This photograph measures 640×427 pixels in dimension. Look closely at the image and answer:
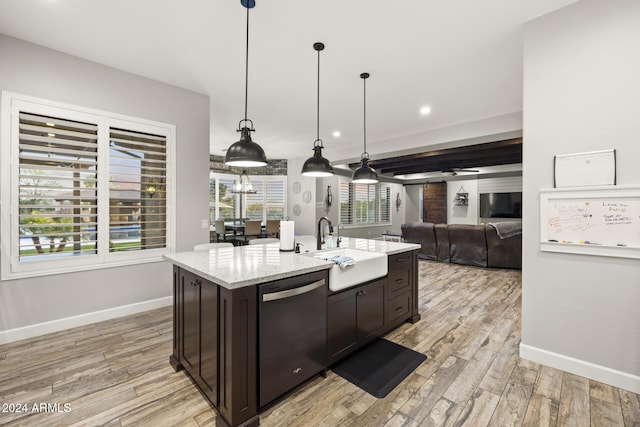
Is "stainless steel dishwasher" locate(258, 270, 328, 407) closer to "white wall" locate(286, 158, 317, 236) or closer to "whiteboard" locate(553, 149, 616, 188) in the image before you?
"whiteboard" locate(553, 149, 616, 188)

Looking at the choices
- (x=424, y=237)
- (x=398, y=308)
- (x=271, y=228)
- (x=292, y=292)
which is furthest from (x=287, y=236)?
(x=424, y=237)

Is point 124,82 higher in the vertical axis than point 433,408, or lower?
higher

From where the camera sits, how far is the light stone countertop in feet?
5.32

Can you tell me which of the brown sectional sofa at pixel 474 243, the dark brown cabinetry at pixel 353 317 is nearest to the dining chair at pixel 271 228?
the brown sectional sofa at pixel 474 243

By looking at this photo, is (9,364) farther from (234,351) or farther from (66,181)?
(234,351)

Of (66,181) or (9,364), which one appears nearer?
(9,364)

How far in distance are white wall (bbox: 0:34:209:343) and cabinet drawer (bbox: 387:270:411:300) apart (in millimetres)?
2650

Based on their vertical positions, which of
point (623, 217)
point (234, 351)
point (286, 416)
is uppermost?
point (623, 217)

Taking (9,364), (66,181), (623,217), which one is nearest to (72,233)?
(66,181)

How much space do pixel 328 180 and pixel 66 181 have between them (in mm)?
6356

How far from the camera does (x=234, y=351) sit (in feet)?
5.09

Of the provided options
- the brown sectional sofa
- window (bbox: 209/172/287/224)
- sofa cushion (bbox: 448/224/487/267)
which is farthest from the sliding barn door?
window (bbox: 209/172/287/224)

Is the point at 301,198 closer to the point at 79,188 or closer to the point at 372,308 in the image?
the point at 79,188

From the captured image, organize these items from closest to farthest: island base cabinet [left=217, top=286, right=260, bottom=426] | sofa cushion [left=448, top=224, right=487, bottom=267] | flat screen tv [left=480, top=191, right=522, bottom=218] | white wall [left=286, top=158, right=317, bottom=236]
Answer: island base cabinet [left=217, top=286, right=260, bottom=426] → sofa cushion [left=448, top=224, right=487, bottom=267] → white wall [left=286, top=158, right=317, bottom=236] → flat screen tv [left=480, top=191, right=522, bottom=218]
